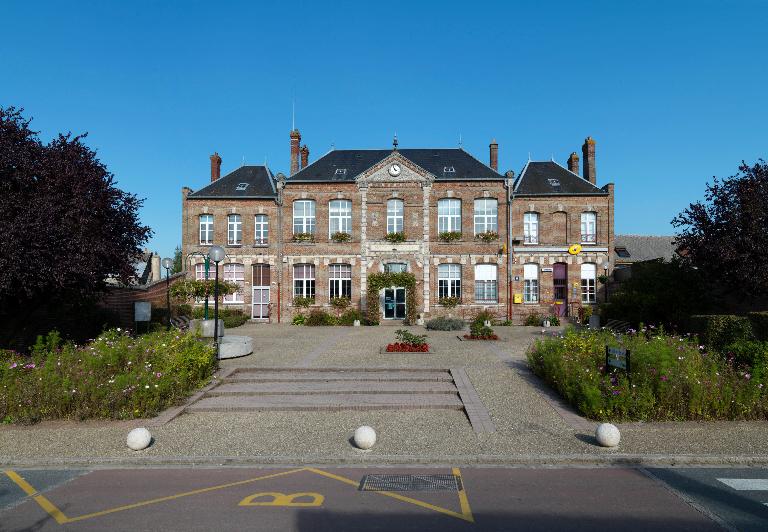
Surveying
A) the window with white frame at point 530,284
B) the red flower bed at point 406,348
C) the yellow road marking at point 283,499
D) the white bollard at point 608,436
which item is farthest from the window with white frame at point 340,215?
the yellow road marking at point 283,499

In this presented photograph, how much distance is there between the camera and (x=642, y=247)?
37.3m

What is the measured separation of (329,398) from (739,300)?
1585 cm

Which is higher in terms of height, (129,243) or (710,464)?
(129,243)

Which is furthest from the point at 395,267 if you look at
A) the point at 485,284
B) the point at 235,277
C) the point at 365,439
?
the point at 365,439

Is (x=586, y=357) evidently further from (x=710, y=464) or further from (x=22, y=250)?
(x=22, y=250)

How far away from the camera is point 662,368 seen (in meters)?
8.94

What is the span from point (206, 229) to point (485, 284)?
15299 mm

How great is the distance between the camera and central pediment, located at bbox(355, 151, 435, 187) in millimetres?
26672

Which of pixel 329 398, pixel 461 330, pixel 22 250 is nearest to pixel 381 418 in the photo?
pixel 329 398

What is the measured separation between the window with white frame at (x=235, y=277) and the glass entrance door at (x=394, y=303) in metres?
7.75

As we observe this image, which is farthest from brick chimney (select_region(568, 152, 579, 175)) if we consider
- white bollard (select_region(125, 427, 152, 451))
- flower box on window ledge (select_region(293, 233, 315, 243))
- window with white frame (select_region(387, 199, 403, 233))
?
white bollard (select_region(125, 427, 152, 451))

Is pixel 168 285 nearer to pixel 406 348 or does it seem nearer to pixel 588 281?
pixel 406 348

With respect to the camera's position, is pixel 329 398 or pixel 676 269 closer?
pixel 329 398

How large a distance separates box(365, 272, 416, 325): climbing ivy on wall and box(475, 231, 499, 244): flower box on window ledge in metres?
4.25
